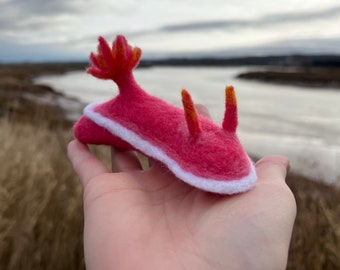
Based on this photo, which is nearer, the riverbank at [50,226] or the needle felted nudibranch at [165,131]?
the needle felted nudibranch at [165,131]

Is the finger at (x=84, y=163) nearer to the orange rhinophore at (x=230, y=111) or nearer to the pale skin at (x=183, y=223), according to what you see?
the pale skin at (x=183, y=223)

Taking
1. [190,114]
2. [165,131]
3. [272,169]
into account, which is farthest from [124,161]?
[272,169]

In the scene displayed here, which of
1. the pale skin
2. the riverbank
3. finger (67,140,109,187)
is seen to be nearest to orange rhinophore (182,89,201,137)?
the pale skin

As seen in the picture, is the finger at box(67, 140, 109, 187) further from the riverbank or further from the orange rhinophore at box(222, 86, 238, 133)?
the riverbank

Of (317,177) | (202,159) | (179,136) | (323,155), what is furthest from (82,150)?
(323,155)

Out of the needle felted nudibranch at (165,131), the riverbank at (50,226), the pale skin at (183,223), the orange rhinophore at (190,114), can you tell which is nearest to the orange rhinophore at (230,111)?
the needle felted nudibranch at (165,131)

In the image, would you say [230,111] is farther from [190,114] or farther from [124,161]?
[124,161]

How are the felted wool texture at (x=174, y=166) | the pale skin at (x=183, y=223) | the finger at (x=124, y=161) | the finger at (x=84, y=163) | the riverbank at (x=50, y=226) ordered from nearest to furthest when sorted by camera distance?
the pale skin at (x=183, y=223) < the felted wool texture at (x=174, y=166) < the finger at (x=84, y=163) < the finger at (x=124, y=161) < the riverbank at (x=50, y=226)
